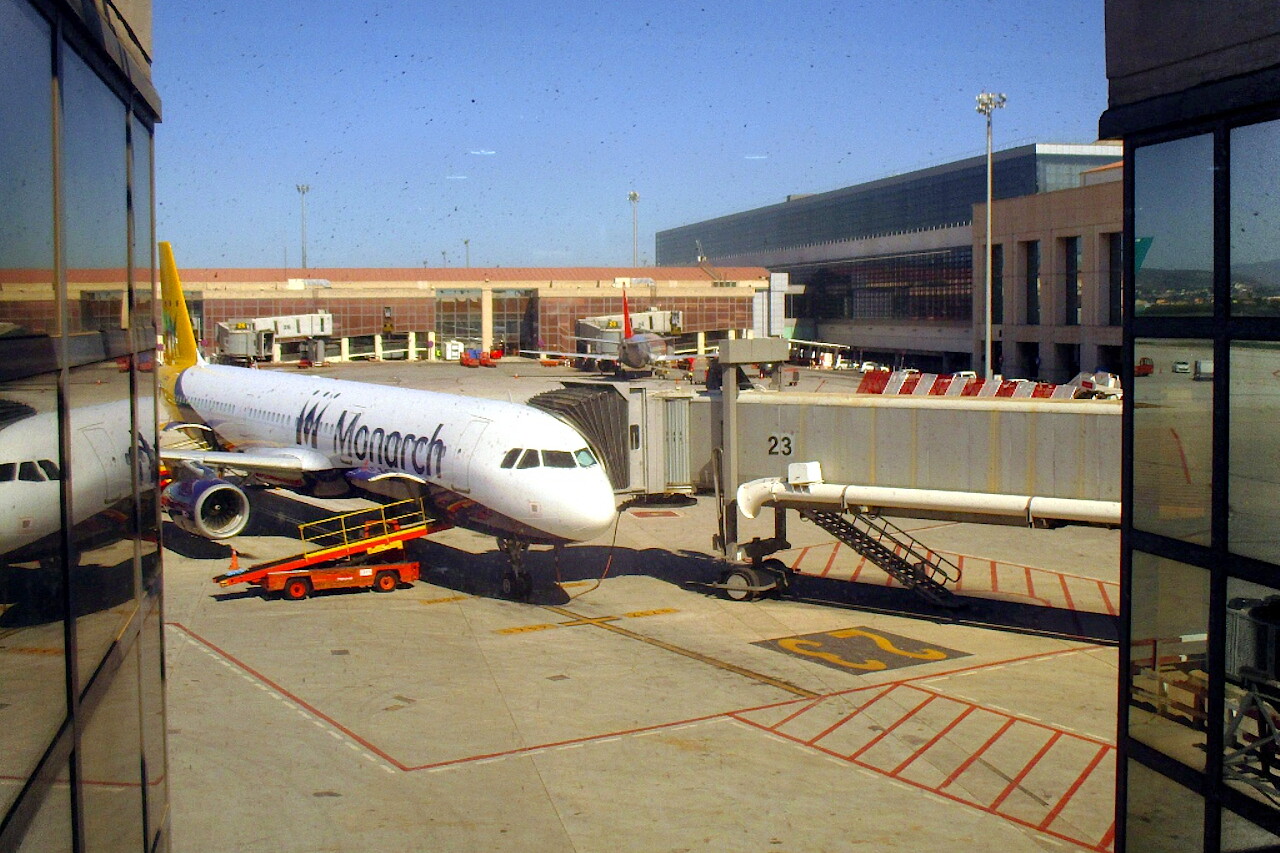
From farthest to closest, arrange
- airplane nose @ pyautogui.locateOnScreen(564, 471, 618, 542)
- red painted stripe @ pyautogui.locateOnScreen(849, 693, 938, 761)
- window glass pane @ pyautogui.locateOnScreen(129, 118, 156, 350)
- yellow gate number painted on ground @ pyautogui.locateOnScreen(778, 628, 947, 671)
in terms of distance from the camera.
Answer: airplane nose @ pyautogui.locateOnScreen(564, 471, 618, 542)
yellow gate number painted on ground @ pyautogui.locateOnScreen(778, 628, 947, 671)
red painted stripe @ pyautogui.locateOnScreen(849, 693, 938, 761)
window glass pane @ pyautogui.locateOnScreen(129, 118, 156, 350)

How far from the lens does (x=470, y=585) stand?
28.8 meters

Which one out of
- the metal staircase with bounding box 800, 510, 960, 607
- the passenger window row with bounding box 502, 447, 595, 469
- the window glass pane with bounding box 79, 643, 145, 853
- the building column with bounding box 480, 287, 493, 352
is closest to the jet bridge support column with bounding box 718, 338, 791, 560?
the metal staircase with bounding box 800, 510, 960, 607

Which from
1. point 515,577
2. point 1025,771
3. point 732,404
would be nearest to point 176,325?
point 515,577

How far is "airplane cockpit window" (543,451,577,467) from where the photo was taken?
2567 cm

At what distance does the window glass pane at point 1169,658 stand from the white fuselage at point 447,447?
18220 mm

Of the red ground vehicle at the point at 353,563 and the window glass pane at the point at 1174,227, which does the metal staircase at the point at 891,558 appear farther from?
the window glass pane at the point at 1174,227

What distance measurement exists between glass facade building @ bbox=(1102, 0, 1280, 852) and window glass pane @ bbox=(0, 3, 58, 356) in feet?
19.5

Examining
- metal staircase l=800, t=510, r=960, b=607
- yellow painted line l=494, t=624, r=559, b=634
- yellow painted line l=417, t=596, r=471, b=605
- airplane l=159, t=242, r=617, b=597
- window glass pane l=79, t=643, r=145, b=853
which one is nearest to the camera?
window glass pane l=79, t=643, r=145, b=853

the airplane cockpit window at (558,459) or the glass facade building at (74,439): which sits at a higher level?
the glass facade building at (74,439)

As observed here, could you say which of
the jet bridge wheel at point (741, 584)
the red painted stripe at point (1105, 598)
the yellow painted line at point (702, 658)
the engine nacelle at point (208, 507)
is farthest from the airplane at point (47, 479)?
the engine nacelle at point (208, 507)

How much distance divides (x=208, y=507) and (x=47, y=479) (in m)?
28.4

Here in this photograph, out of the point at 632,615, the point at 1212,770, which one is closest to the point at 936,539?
the point at 632,615

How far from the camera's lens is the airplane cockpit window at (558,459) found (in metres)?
25.7

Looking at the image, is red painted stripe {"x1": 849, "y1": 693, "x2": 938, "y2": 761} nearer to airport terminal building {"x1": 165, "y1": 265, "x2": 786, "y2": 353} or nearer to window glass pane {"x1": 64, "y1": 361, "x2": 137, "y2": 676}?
window glass pane {"x1": 64, "y1": 361, "x2": 137, "y2": 676}
